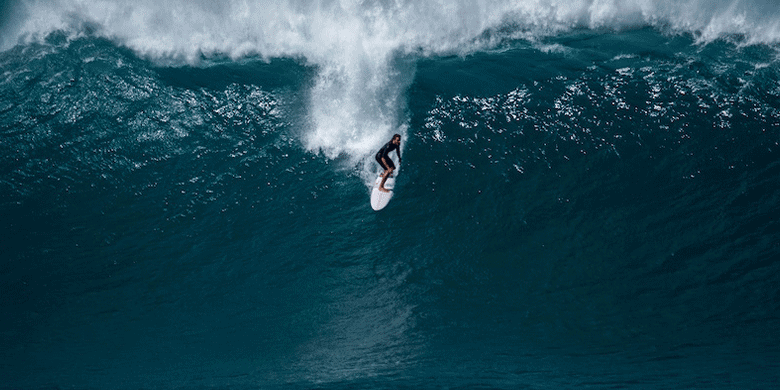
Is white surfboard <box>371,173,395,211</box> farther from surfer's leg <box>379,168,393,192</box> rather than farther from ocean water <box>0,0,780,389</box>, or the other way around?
ocean water <box>0,0,780,389</box>

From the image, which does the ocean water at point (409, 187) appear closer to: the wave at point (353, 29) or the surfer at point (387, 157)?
the wave at point (353, 29)

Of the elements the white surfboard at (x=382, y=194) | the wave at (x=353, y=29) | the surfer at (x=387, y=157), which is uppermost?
the wave at (x=353, y=29)

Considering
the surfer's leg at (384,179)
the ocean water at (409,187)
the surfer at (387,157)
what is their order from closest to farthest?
1. the surfer at (387,157)
2. the surfer's leg at (384,179)
3. the ocean water at (409,187)

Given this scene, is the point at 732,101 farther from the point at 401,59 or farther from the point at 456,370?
the point at 456,370

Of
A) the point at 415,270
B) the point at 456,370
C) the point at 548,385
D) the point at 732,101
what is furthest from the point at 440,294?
the point at 732,101

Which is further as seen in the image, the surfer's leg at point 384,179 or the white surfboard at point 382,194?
the white surfboard at point 382,194

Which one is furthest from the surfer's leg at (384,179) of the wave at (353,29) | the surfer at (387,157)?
the wave at (353,29)
